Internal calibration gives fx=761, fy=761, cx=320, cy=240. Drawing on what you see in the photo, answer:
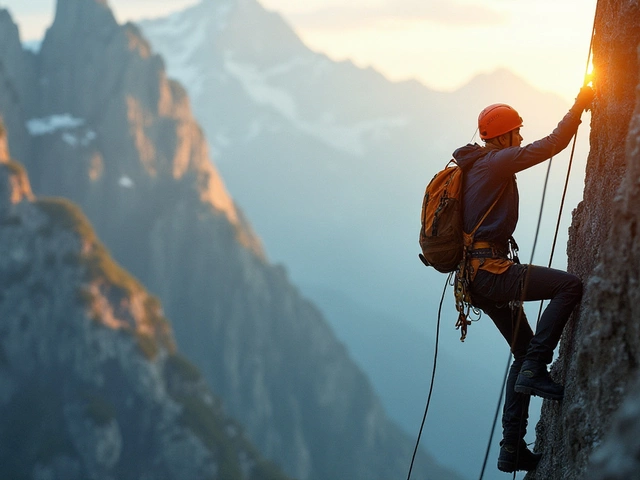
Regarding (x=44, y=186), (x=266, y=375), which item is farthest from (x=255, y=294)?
(x=44, y=186)

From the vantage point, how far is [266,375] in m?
172

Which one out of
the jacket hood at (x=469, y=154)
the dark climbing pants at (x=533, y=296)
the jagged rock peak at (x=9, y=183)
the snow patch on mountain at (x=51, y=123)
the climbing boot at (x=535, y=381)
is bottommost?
the climbing boot at (x=535, y=381)

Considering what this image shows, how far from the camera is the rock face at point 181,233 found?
160 m

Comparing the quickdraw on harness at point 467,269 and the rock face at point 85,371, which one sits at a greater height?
the quickdraw on harness at point 467,269

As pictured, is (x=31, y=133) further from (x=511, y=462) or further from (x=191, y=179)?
(x=511, y=462)

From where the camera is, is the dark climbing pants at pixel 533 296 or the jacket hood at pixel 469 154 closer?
the dark climbing pants at pixel 533 296

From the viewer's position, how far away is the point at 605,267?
6965 mm

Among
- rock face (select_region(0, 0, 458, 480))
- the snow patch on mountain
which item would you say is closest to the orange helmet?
rock face (select_region(0, 0, 458, 480))

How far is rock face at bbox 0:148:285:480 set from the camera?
347 feet

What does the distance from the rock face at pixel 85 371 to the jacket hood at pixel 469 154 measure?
344 ft

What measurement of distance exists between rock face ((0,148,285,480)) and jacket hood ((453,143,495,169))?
104915mm

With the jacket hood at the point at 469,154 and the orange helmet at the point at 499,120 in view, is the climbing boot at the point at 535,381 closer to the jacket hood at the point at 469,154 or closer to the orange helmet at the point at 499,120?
the jacket hood at the point at 469,154

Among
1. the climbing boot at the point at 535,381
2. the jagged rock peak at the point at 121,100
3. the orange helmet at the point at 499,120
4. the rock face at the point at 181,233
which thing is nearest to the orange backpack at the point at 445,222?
the orange helmet at the point at 499,120

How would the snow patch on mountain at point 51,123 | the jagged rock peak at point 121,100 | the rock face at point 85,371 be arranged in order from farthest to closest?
the jagged rock peak at point 121,100, the snow patch on mountain at point 51,123, the rock face at point 85,371
